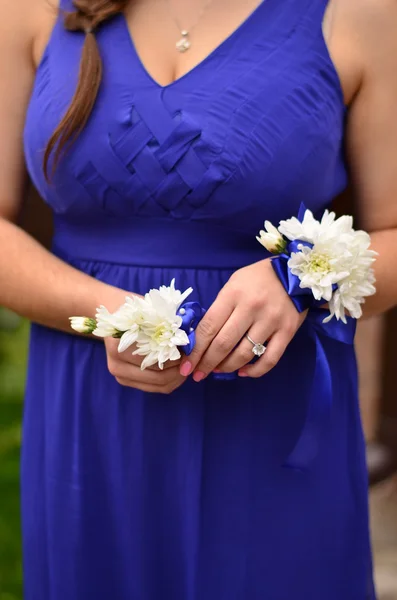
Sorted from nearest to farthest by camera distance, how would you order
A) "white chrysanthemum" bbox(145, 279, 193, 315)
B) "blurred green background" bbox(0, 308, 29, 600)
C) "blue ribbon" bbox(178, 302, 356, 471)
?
"white chrysanthemum" bbox(145, 279, 193, 315) < "blue ribbon" bbox(178, 302, 356, 471) < "blurred green background" bbox(0, 308, 29, 600)

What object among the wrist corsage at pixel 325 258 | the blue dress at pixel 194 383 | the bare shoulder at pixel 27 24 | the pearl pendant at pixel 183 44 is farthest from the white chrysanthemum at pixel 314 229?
the bare shoulder at pixel 27 24

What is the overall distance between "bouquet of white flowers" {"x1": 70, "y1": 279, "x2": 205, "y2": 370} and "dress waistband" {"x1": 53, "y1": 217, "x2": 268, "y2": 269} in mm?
202

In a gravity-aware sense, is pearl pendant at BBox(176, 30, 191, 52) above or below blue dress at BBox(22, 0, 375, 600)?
above

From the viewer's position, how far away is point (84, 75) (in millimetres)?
1190

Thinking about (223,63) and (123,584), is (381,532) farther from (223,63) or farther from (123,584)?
(223,63)

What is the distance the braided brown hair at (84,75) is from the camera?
1.18 m

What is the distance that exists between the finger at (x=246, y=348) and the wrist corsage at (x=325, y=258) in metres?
0.06

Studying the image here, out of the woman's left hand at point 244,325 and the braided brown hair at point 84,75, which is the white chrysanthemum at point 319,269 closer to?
the woman's left hand at point 244,325

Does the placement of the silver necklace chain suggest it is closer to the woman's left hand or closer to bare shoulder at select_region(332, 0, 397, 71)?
bare shoulder at select_region(332, 0, 397, 71)

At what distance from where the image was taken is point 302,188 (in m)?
1.20

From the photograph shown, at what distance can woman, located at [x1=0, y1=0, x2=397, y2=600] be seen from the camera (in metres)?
1.17

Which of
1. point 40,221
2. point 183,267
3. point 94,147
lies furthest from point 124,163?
point 40,221

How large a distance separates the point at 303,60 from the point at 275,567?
2.65ft

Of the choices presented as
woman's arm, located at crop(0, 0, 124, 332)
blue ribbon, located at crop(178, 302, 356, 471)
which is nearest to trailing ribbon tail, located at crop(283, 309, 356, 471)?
blue ribbon, located at crop(178, 302, 356, 471)
